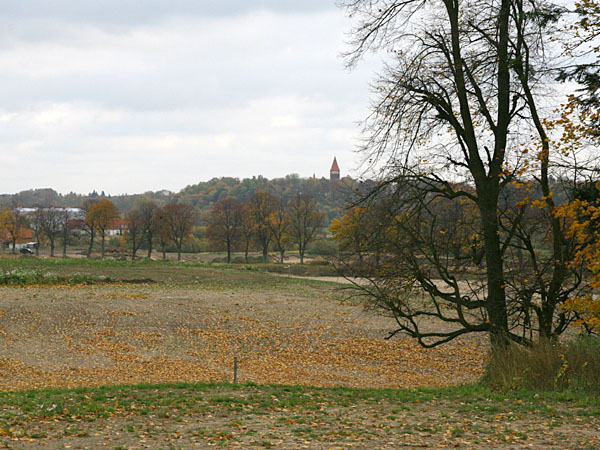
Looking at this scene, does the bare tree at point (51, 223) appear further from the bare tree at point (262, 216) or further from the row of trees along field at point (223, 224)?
the bare tree at point (262, 216)

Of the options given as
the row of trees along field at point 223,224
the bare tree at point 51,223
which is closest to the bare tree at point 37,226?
the row of trees along field at point 223,224

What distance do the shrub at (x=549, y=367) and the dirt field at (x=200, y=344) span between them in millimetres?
5541

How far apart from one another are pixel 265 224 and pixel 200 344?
52.5 metres

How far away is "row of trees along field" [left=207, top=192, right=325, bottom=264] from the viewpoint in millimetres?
72250

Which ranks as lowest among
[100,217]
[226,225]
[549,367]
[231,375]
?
[231,375]

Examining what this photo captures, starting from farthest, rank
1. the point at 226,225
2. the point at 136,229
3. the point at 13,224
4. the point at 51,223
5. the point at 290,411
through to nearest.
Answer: the point at 51,223
the point at 13,224
the point at 226,225
the point at 136,229
the point at 290,411

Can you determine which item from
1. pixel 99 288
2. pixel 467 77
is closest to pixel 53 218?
pixel 99 288

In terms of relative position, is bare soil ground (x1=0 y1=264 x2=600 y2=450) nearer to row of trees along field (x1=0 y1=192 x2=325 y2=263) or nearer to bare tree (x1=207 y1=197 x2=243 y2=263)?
bare tree (x1=207 y1=197 x2=243 y2=263)

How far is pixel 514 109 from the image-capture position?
13.3 metres

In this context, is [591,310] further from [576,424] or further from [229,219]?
[229,219]

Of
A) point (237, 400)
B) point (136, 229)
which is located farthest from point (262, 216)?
point (237, 400)

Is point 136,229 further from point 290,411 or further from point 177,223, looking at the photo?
point 290,411

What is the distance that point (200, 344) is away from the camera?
21297 millimetres

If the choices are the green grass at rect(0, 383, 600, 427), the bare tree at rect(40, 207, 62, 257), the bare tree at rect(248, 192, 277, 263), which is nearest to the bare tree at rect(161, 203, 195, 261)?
the bare tree at rect(248, 192, 277, 263)
